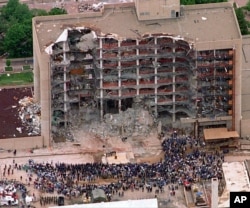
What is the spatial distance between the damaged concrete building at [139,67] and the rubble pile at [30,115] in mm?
2403

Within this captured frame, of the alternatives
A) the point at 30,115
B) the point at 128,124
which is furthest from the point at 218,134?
the point at 30,115

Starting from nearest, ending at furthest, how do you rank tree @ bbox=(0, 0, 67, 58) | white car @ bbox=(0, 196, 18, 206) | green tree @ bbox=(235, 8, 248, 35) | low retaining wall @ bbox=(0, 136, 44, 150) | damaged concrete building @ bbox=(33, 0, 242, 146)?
white car @ bbox=(0, 196, 18, 206) → damaged concrete building @ bbox=(33, 0, 242, 146) → low retaining wall @ bbox=(0, 136, 44, 150) → tree @ bbox=(0, 0, 67, 58) → green tree @ bbox=(235, 8, 248, 35)

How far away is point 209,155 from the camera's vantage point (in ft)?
486

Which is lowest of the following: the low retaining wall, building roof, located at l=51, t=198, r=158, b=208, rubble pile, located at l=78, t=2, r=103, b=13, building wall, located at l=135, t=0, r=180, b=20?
building roof, located at l=51, t=198, r=158, b=208

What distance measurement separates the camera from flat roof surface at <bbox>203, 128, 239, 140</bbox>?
150375 millimetres

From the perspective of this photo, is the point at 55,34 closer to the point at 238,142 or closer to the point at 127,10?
the point at 127,10

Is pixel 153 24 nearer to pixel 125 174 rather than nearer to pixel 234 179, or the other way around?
pixel 125 174

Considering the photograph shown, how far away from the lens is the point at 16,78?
172625 mm

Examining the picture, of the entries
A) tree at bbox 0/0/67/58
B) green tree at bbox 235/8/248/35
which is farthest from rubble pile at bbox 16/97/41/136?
green tree at bbox 235/8/248/35

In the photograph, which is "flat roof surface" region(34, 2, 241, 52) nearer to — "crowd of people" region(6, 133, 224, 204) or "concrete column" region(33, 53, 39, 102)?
"concrete column" region(33, 53, 39, 102)

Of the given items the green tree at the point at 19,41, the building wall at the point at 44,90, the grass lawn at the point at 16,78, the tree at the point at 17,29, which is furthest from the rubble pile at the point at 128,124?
the tree at the point at 17,29

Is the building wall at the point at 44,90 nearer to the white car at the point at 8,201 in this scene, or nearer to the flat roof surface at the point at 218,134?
the white car at the point at 8,201

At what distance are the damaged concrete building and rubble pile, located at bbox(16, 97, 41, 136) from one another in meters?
2.40

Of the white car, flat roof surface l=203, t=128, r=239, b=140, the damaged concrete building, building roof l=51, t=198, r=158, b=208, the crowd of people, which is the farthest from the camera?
flat roof surface l=203, t=128, r=239, b=140
